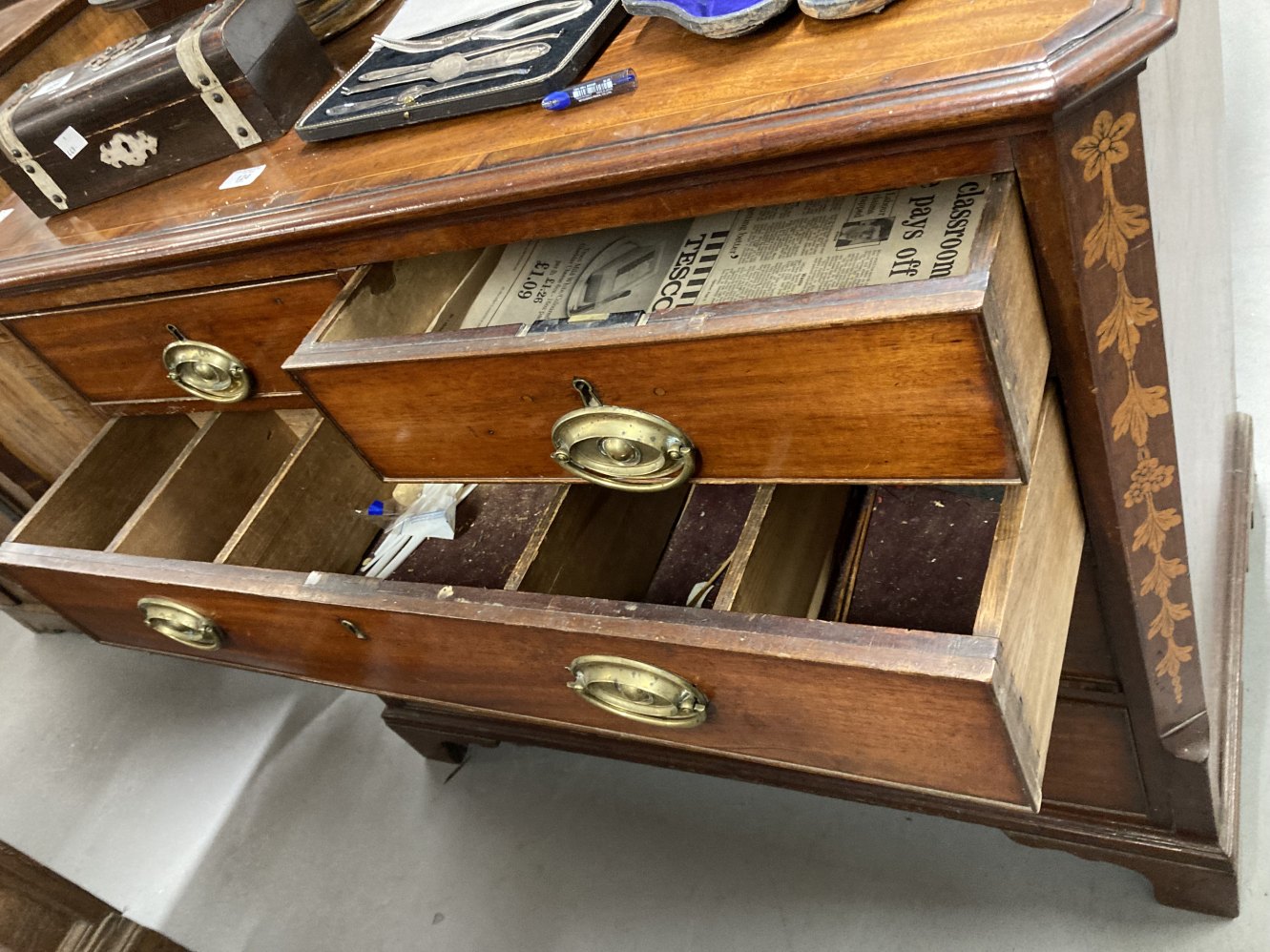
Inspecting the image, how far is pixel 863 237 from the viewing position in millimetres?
715

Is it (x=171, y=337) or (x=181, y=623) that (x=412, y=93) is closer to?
(x=171, y=337)

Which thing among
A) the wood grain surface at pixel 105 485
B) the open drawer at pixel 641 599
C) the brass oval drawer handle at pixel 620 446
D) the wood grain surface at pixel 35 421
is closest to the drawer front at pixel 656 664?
the open drawer at pixel 641 599

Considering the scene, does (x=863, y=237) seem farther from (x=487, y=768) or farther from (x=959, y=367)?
(x=487, y=768)

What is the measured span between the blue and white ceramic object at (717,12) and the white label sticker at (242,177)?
39cm

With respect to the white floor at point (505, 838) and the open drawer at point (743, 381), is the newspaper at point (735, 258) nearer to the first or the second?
the open drawer at point (743, 381)

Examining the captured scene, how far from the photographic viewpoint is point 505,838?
1.51 metres

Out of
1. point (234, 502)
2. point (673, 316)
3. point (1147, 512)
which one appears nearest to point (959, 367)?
point (673, 316)

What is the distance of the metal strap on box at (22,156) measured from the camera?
99 centimetres

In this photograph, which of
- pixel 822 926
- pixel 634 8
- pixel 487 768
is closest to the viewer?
pixel 634 8

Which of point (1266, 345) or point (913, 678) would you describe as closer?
point (913, 678)

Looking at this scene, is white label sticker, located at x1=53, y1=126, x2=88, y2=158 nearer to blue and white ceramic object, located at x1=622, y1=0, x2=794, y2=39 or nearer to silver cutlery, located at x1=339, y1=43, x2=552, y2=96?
silver cutlery, located at x1=339, y1=43, x2=552, y2=96

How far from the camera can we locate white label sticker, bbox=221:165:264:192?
902 millimetres

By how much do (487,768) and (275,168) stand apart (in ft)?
3.35

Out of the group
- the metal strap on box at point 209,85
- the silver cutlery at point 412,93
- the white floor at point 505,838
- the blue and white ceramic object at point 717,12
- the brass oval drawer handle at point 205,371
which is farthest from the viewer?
the white floor at point 505,838
